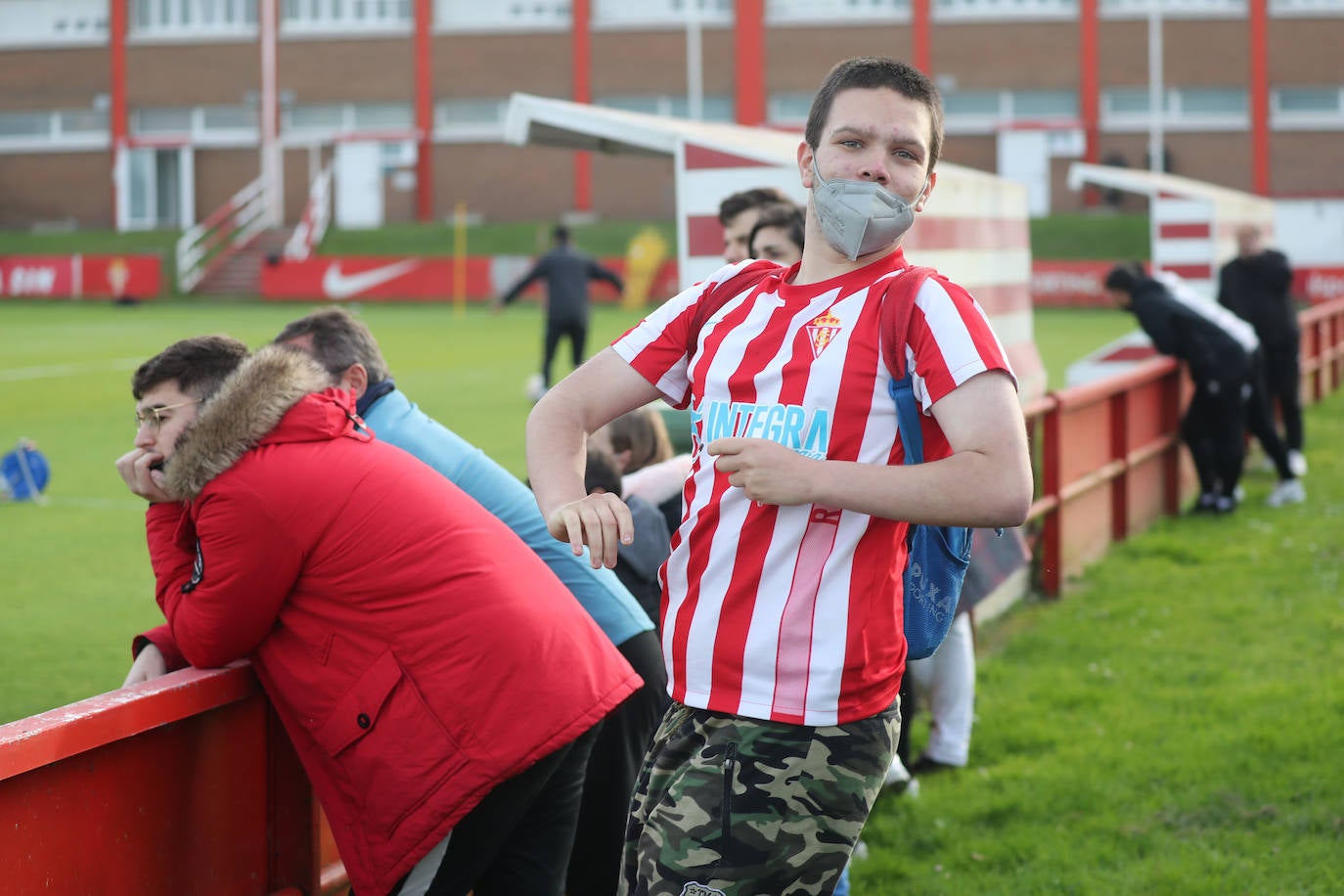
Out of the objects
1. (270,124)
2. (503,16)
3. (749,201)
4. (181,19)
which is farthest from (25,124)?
(749,201)

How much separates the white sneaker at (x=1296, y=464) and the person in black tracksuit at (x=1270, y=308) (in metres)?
0.42

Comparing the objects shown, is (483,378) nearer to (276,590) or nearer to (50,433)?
(50,433)

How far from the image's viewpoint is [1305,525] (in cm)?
987

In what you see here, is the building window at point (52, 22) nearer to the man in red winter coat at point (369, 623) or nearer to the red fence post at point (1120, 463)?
the red fence post at point (1120, 463)

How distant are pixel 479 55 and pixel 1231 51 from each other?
22.0 metres

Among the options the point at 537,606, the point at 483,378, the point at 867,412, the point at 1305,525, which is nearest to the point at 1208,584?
the point at 1305,525

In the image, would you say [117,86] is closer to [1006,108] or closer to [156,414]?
[1006,108]

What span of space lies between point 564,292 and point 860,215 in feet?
52.5

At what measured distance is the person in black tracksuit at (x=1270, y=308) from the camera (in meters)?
12.1

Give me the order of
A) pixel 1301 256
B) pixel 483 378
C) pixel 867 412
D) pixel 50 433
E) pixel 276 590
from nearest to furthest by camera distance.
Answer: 1. pixel 867 412
2. pixel 276 590
3. pixel 50 433
4. pixel 483 378
5. pixel 1301 256

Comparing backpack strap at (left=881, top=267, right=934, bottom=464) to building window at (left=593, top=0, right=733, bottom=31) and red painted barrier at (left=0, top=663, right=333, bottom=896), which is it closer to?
red painted barrier at (left=0, top=663, right=333, bottom=896)

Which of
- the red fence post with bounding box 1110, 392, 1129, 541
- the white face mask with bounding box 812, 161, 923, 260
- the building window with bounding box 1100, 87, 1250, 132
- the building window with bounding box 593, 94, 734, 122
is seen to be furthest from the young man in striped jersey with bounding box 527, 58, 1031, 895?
the building window with bounding box 1100, 87, 1250, 132

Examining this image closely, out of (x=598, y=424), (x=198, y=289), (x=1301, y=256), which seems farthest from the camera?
(x=198, y=289)

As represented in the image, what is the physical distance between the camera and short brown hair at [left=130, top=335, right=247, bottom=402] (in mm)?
3148
